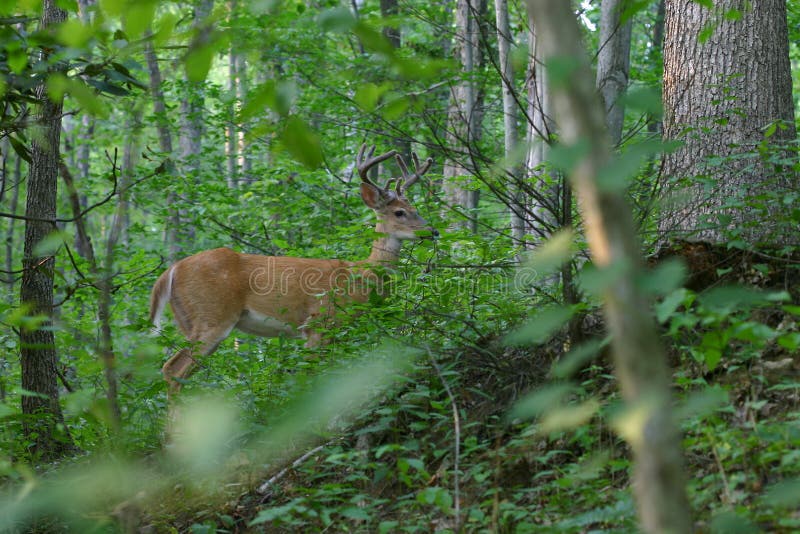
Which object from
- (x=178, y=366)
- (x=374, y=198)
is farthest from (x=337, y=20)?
(x=374, y=198)

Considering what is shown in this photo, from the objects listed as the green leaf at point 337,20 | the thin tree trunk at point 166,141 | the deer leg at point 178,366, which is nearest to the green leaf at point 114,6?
the green leaf at point 337,20

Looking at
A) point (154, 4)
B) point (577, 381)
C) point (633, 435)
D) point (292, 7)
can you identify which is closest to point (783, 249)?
point (577, 381)

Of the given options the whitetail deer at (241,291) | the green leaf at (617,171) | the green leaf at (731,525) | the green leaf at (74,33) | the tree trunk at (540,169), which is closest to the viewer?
the green leaf at (617,171)

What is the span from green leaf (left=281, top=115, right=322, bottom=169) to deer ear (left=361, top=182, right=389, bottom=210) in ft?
26.1

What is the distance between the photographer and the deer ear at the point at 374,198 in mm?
9477

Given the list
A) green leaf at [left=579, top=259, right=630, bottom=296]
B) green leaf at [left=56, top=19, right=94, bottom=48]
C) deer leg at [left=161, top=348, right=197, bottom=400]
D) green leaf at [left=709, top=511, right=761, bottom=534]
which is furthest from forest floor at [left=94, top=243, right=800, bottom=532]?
deer leg at [left=161, top=348, right=197, bottom=400]

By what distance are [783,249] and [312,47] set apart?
9.86 metres

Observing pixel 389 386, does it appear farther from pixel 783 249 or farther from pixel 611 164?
pixel 611 164

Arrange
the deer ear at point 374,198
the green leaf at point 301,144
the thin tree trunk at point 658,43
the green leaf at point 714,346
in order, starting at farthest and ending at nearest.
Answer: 1. the thin tree trunk at point 658,43
2. the deer ear at point 374,198
3. the green leaf at point 714,346
4. the green leaf at point 301,144

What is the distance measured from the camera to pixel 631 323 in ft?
4.71

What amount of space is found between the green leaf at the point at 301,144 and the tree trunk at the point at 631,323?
465 mm

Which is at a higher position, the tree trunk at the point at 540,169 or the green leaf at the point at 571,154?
the tree trunk at the point at 540,169

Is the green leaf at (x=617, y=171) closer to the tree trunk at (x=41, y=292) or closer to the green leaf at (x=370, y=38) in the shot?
the green leaf at (x=370, y=38)

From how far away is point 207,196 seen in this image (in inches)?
439
